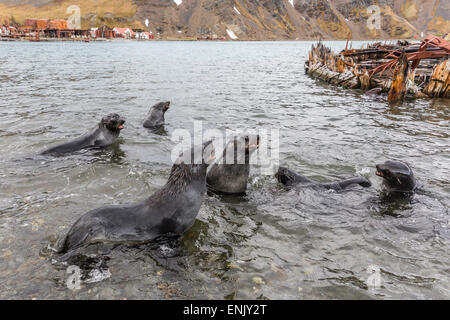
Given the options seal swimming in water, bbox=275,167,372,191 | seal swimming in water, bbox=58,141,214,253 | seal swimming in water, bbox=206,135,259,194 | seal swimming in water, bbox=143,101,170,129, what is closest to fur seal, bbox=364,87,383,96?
seal swimming in water, bbox=143,101,170,129

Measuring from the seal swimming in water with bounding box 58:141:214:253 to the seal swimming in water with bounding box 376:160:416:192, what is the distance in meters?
4.26

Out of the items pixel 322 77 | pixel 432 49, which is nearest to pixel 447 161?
pixel 432 49

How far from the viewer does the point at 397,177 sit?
7.20m

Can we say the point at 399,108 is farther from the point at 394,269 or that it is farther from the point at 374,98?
the point at 394,269

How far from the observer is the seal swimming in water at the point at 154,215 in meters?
4.66

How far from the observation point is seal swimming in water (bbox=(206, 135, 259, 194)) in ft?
23.1

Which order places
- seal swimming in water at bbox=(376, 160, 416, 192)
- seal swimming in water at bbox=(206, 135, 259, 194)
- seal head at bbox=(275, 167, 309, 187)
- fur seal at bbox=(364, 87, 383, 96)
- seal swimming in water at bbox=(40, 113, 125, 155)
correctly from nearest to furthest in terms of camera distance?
seal swimming in water at bbox=(206, 135, 259, 194)
seal swimming in water at bbox=(376, 160, 416, 192)
seal head at bbox=(275, 167, 309, 187)
seal swimming in water at bbox=(40, 113, 125, 155)
fur seal at bbox=(364, 87, 383, 96)

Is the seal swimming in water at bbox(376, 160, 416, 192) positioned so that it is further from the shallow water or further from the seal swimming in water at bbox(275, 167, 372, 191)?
the seal swimming in water at bbox(275, 167, 372, 191)

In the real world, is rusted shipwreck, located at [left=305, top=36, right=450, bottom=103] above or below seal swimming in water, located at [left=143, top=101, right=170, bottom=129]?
above

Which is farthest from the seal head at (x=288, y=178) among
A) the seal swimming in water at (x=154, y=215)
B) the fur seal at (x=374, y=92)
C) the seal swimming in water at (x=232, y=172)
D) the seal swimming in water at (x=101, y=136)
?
the fur seal at (x=374, y=92)

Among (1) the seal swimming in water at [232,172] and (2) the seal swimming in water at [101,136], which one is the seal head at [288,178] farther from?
(2) the seal swimming in water at [101,136]

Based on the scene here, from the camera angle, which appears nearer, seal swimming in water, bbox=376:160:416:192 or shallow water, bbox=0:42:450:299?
shallow water, bbox=0:42:450:299

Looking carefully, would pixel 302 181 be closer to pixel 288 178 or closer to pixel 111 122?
pixel 288 178

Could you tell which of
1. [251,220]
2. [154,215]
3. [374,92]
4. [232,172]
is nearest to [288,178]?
[232,172]
